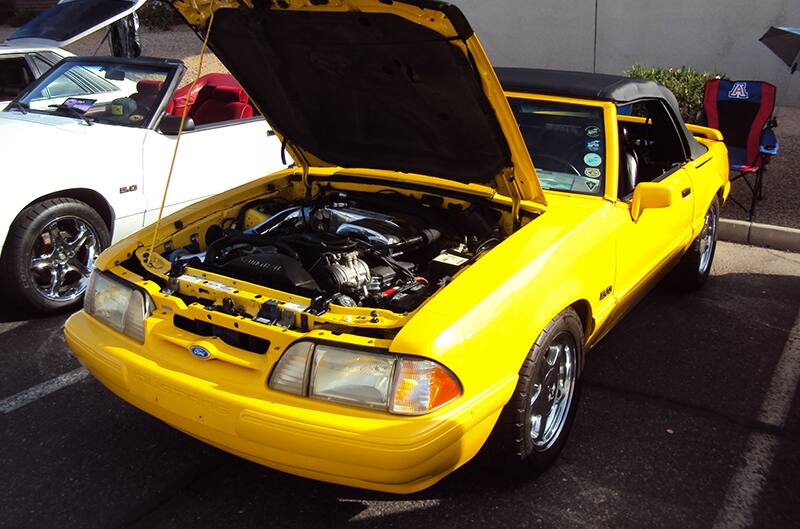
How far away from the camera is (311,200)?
147 inches

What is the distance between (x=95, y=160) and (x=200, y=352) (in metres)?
2.73

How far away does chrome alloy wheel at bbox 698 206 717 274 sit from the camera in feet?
16.1

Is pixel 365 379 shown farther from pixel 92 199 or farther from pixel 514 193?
pixel 92 199

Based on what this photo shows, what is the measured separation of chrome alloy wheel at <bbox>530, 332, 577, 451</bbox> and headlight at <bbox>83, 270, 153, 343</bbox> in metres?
1.53

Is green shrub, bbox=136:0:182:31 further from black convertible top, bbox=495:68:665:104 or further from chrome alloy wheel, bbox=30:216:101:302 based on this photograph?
black convertible top, bbox=495:68:665:104

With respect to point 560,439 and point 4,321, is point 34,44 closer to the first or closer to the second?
point 4,321

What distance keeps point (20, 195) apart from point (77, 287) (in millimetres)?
716

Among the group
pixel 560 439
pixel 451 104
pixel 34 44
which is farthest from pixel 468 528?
pixel 34 44

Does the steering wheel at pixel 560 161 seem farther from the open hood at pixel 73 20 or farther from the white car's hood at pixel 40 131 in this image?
the open hood at pixel 73 20

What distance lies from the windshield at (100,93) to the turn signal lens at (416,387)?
144 inches

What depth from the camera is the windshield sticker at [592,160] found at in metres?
3.53

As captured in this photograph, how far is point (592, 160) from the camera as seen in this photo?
3.56 m

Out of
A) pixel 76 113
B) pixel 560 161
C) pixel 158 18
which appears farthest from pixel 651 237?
pixel 158 18

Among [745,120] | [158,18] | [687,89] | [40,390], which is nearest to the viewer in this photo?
[40,390]
